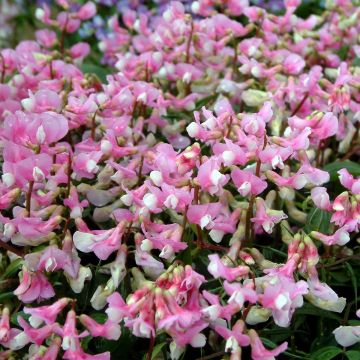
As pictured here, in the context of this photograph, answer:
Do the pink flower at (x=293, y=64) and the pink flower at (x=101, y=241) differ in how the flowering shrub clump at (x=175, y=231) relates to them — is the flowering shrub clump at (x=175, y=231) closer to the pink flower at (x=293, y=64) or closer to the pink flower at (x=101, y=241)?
the pink flower at (x=101, y=241)

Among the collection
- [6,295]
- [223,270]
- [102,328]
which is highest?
[223,270]

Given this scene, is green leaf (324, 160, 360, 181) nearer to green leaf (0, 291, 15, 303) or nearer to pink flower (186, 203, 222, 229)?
pink flower (186, 203, 222, 229)

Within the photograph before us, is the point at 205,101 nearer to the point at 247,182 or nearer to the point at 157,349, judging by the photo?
the point at 247,182

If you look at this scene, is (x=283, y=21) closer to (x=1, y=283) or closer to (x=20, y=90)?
(x=20, y=90)

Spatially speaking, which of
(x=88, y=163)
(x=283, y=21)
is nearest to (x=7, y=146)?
(x=88, y=163)

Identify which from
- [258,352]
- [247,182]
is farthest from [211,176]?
[258,352]

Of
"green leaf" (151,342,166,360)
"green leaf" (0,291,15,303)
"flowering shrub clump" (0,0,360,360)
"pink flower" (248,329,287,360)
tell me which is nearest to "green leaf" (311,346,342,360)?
"flowering shrub clump" (0,0,360,360)

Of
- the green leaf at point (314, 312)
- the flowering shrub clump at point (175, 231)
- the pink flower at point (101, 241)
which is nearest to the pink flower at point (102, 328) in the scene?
the flowering shrub clump at point (175, 231)
